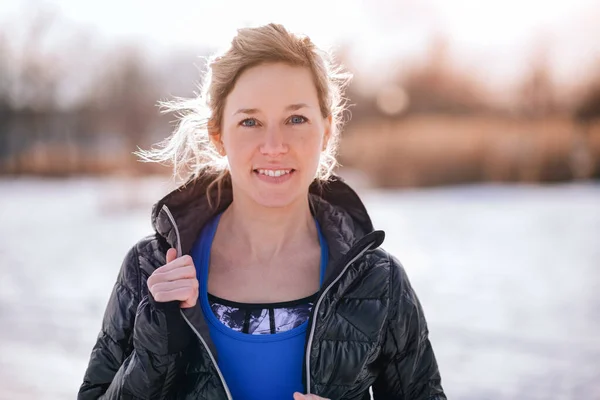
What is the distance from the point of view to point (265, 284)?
1.79 meters

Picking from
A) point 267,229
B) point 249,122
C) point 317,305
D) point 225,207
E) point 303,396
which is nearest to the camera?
point 303,396

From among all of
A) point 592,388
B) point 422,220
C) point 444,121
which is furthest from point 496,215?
point 444,121

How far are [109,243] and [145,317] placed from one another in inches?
288

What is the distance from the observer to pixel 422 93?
2108cm

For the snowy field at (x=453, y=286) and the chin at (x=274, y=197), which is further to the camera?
the snowy field at (x=453, y=286)

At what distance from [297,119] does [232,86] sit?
20cm

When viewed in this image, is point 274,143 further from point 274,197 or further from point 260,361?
point 260,361

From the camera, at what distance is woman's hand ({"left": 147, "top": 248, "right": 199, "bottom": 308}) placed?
1.55m

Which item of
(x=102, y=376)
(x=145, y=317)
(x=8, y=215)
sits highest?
(x=145, y=317)

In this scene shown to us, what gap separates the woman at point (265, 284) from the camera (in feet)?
5.26

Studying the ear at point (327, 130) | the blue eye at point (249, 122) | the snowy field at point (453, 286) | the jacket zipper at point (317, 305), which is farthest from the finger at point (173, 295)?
the snowy field at point (453, 286)

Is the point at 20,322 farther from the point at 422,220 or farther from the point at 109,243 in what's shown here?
the point at 422,220

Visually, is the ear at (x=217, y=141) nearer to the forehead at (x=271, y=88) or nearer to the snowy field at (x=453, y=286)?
the forehead at (x=271, y=88)

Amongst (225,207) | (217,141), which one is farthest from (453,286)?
(217,141)
